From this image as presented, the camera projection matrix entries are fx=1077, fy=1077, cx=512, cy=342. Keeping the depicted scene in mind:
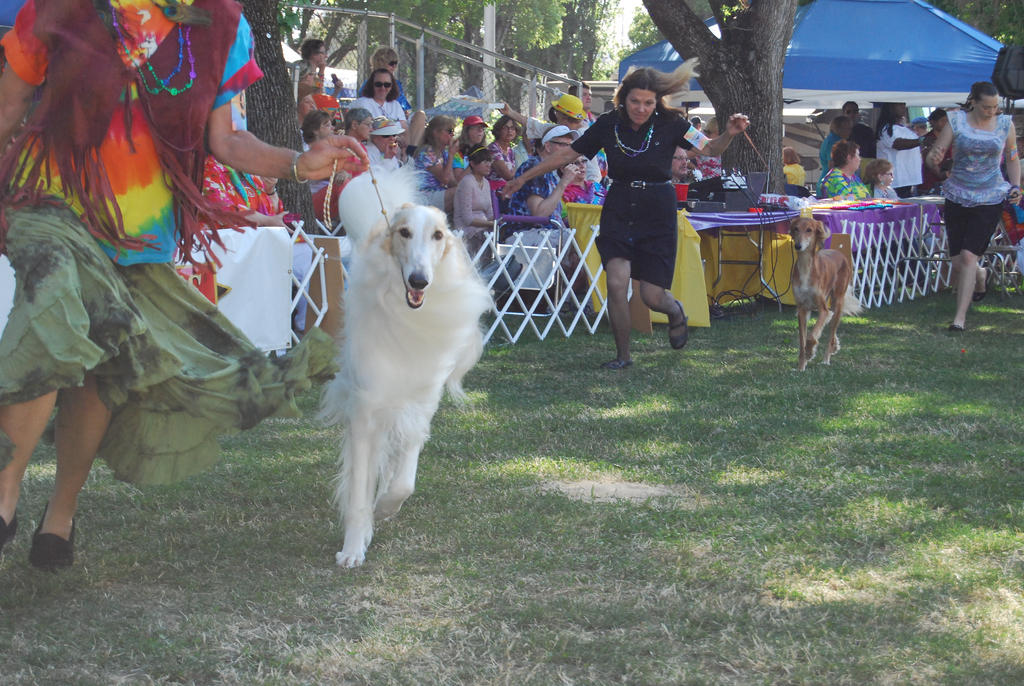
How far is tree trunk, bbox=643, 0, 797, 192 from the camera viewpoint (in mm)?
12523

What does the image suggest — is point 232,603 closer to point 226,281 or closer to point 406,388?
point 406,388

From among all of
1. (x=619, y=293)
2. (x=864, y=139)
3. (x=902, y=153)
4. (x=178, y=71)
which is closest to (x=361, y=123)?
(x=619, y=293)

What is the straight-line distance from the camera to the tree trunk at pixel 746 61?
1252cm

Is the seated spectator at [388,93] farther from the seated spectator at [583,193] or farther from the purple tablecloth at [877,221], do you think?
the purple tablecloth at [877,221]

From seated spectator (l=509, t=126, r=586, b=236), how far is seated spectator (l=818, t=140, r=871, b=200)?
153 inches

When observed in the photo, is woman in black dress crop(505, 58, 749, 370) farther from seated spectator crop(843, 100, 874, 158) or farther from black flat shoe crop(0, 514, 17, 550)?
seated spectator crop(843, 100, 874, 158)

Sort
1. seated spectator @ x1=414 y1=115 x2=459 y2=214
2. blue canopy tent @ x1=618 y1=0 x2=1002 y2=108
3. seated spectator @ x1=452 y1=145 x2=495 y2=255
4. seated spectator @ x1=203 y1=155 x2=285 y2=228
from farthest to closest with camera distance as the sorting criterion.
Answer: blue canopy tent @ x1=618 y1=0 x2=1002 y2=108 → seated spectator @ x1=414 y1=115 x2=459 y2=214 → seated spectator @ x1=452 y1=145 x2=495 y2=255 → seated spectator @ x1=203 y1=155 x2=285 y2=228

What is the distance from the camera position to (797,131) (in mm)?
32750

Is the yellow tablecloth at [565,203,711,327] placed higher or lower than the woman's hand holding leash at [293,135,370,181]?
lower

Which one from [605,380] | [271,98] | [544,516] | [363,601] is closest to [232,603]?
[363,601]

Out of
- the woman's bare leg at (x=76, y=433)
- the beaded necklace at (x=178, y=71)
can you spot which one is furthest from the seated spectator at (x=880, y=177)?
the woman's bare leg at (x=76, y=433)

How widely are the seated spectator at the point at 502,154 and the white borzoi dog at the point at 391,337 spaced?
5.68 m

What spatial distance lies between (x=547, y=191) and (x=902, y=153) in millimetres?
7850

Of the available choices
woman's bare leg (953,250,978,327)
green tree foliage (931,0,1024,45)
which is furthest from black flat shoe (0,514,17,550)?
green tree foliage (931,0,1024,45)
